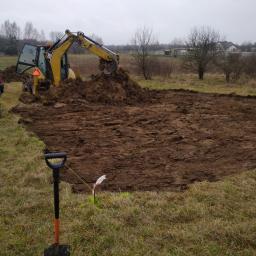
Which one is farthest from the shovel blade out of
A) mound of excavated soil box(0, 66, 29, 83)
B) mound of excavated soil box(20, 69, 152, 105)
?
mound of excavated soil box(0, 66, 29, 83)

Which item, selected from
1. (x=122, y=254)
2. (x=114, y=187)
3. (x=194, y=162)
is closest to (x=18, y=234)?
(x=122, y=254)

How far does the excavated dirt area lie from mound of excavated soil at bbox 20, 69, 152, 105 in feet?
0.12

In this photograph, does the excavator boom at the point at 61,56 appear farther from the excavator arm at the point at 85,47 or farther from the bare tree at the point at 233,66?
the bare tree at the point at 233,66

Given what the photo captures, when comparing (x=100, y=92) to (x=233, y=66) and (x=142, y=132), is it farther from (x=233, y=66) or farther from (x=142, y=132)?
(x=233, y=66)

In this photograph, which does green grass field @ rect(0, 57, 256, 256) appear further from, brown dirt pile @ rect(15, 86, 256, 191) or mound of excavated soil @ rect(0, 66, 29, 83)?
mound of excavated soil @ rect(0, 66, 29, 83)

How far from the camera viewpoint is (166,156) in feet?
29.8

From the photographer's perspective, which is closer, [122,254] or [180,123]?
[122,254]

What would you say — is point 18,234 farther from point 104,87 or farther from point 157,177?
point 104,87

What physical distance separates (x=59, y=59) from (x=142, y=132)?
23.6 ft

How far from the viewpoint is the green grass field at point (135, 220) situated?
5047 millimetres

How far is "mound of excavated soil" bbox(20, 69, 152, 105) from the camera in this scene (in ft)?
53.0

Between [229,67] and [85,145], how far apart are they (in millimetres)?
21512

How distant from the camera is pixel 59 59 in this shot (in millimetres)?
17141

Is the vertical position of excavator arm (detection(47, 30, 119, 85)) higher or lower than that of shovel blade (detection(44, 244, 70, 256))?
higher
